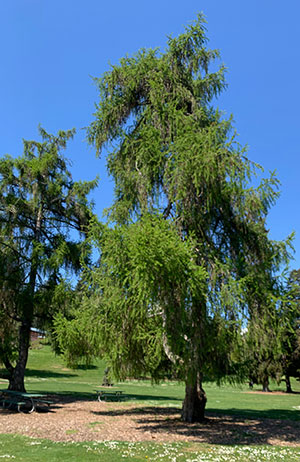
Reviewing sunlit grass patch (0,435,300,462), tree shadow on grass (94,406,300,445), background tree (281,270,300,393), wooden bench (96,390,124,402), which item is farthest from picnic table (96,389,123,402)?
sunlit grass patch (0,435,300,462)

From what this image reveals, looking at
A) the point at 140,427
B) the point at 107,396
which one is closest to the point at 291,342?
the point at 107,396

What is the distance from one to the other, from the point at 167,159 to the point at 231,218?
2831 millimetres

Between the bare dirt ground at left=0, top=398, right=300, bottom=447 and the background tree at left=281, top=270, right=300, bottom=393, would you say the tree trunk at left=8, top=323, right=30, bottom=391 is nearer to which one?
the bare dirt ground at left=0, top=398, right=300, bottom=447

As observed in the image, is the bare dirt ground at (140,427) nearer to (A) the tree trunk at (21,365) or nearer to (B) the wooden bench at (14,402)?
(B) the wooden bench at (14,402)

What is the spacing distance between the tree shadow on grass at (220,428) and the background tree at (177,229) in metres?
0.99

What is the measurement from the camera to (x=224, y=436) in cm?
1016

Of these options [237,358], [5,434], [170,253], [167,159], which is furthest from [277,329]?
[5,434]

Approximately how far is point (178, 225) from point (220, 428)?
6196 mm

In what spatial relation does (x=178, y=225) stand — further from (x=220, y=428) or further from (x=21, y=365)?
(x=21, y=365)

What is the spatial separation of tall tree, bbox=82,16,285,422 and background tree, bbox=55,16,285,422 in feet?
0.12

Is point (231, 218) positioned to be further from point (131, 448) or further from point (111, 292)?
point (131, 448)

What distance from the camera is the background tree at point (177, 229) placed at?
9430mm

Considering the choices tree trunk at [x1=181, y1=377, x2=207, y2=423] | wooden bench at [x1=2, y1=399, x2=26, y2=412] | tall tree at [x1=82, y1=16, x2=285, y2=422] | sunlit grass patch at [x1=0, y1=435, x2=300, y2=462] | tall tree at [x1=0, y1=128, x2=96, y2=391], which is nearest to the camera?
sunlit grass patch at [x1=0, y1=435, x2=300, y2=462]

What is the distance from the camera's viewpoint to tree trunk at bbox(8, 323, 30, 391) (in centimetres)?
1764
